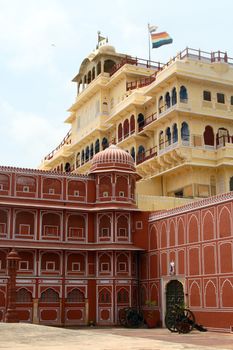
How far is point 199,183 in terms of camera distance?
43188 millimetres

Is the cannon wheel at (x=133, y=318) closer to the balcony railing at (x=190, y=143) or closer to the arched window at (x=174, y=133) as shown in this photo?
the balcony railing at (x=190, y=143)

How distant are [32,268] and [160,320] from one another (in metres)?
9.16

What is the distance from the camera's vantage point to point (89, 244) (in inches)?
1545

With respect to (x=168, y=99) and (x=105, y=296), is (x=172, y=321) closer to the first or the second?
(x=105, y=296)

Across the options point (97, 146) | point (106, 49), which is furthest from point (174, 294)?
point (106, 49)

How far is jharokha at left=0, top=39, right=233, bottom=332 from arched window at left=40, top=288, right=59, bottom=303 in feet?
0.26

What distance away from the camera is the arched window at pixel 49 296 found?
124ft

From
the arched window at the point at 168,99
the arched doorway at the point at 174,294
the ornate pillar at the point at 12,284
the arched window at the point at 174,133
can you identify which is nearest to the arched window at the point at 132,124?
the arched window at the point at 168,99

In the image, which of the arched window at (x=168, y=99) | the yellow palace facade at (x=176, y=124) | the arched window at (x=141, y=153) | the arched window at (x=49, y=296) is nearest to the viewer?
the arched window at (x=49, y=296)

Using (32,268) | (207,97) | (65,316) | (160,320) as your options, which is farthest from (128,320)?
(207,97)

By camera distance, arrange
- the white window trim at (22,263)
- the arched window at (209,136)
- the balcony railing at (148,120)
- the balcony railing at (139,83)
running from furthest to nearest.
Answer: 1. the balcony railing at (139,83)
2. the balcony railing at (148,120)
3. the arched window at (209,136)
4. the white window trim at (22,263)

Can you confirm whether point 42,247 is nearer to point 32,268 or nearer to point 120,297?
point 32,268

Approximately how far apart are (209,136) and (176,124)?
3.09m

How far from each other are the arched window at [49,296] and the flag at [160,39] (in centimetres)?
2337
